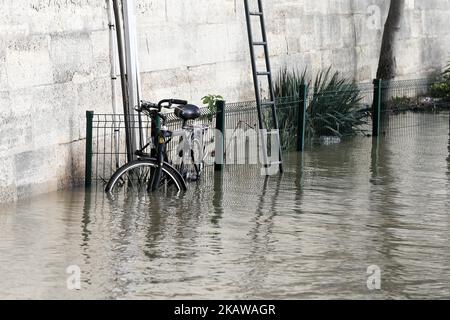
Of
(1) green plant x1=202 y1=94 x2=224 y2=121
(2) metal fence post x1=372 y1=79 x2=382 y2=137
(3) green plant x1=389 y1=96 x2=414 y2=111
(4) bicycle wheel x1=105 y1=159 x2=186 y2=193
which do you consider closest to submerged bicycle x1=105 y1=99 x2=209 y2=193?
(4) bicycle wheel x1=105 y1=159 x2=186 y2=193

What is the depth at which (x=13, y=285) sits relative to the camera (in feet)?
29.3

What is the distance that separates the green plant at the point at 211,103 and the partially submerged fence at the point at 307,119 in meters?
0.03

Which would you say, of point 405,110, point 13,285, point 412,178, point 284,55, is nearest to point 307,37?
point 284,55

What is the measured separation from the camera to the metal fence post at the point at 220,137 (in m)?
15.0

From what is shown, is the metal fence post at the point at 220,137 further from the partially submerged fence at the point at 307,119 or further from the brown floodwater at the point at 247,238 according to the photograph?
the brown floodwater at the point at 247,238

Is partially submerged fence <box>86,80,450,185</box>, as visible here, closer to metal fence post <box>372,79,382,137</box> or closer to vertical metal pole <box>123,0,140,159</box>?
metal fence post <box>372,79,382,137</box>

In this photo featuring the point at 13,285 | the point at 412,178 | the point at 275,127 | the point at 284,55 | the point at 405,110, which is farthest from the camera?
the point at 405,110

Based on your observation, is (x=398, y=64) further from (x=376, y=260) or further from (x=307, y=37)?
(x=376, y=260)

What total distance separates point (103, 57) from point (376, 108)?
5756 mm

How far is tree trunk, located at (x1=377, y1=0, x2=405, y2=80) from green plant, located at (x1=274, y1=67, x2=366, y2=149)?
2.54m

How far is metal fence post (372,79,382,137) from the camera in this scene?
1861 centimetres

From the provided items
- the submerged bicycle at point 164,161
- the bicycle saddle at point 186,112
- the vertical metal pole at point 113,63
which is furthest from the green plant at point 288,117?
the bicycle saddle at point 186,112
